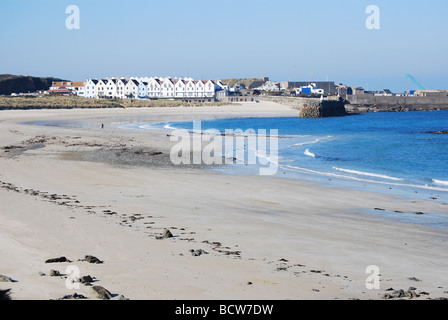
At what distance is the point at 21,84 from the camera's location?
482 ft

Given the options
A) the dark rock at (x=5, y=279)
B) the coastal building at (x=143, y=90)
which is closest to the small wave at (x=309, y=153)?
the dark rock at (x=5, y=279)

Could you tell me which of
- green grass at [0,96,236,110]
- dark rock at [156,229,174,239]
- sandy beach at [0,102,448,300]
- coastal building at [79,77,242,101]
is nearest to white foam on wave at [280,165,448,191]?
sandy beach at [0,102,448,300]

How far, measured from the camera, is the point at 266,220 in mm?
12172

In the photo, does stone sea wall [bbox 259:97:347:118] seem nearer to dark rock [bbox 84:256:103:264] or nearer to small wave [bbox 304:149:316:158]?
small wave [bbox 304:149:316:158]

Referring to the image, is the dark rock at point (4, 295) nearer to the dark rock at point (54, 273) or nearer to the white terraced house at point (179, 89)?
the dark rock at point (54, 273)

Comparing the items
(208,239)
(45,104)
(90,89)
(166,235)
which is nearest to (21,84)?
(90,89)

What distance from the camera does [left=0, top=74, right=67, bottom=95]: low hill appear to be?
464 ft

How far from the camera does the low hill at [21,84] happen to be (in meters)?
142

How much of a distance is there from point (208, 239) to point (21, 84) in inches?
5971

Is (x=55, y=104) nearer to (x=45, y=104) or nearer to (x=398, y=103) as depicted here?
Answer: (x=45, y=104)

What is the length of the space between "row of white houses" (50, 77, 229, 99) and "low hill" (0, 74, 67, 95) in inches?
794

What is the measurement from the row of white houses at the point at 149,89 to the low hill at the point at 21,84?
20.2 m
